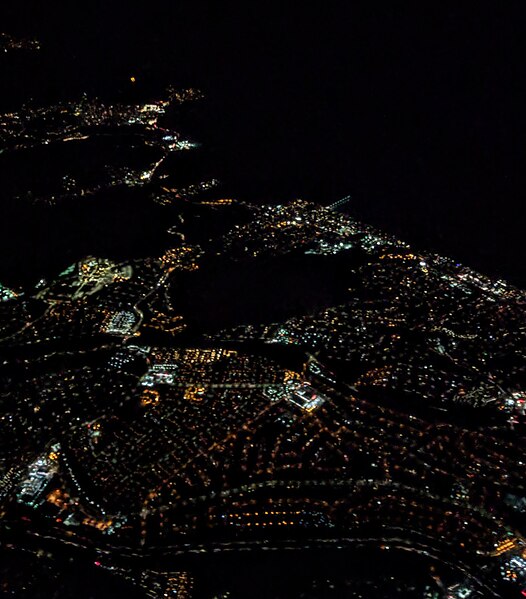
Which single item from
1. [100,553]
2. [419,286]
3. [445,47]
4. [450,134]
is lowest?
[100,553]

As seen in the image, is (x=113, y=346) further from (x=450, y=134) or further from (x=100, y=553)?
(x=450, y=134)

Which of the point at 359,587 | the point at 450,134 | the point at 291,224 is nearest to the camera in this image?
the point at 359,587

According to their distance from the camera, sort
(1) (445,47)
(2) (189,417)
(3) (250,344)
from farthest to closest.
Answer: (1) (445,47), (3) (250,344), (2) (189,417)

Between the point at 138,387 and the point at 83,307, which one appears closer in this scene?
the point at 138,387

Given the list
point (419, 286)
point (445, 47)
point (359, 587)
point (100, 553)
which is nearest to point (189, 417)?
point (100, 553)

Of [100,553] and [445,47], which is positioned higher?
[445,47]

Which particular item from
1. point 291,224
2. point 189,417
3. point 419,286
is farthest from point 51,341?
point 419,286

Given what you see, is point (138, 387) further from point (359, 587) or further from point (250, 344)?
point (359, 587)
